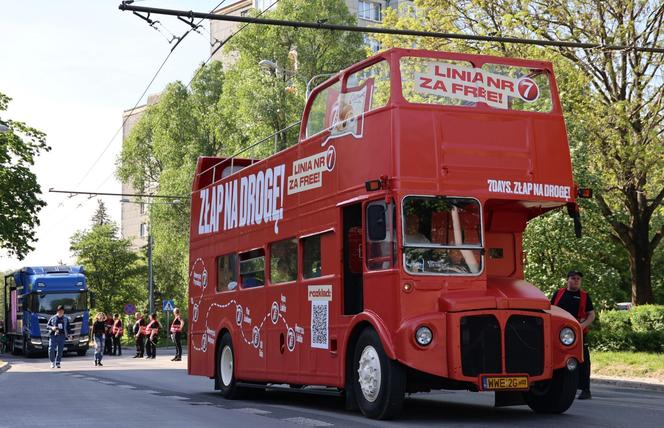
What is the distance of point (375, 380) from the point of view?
12.9 meters

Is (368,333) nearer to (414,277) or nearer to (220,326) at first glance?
(414,277)

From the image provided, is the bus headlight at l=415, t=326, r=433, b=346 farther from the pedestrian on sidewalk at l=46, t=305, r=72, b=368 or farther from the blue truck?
the blue truck

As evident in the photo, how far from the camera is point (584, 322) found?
16078mm

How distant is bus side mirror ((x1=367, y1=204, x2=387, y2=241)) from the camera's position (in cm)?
1298

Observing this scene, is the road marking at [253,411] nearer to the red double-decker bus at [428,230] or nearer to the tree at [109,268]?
the red double-decker bus at [428,230]

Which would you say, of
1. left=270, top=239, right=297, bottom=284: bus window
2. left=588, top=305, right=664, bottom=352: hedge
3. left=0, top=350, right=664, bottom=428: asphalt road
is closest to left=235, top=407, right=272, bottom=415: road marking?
left=0, top=350, right=664, bottom=428: asphalt road

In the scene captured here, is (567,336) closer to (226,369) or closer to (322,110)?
(322,110)

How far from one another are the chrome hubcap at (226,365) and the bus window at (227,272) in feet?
3.41

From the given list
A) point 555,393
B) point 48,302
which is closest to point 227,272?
point 555,393

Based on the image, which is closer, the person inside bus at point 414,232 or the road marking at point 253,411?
the person inside bus at point 414,232

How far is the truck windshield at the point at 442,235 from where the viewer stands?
41.9 feet

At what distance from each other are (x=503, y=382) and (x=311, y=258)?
3.66m

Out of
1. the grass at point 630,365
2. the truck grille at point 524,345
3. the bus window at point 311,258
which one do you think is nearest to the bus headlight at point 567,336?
the truck grille at point 524,345

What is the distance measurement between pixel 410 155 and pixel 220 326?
761cm
